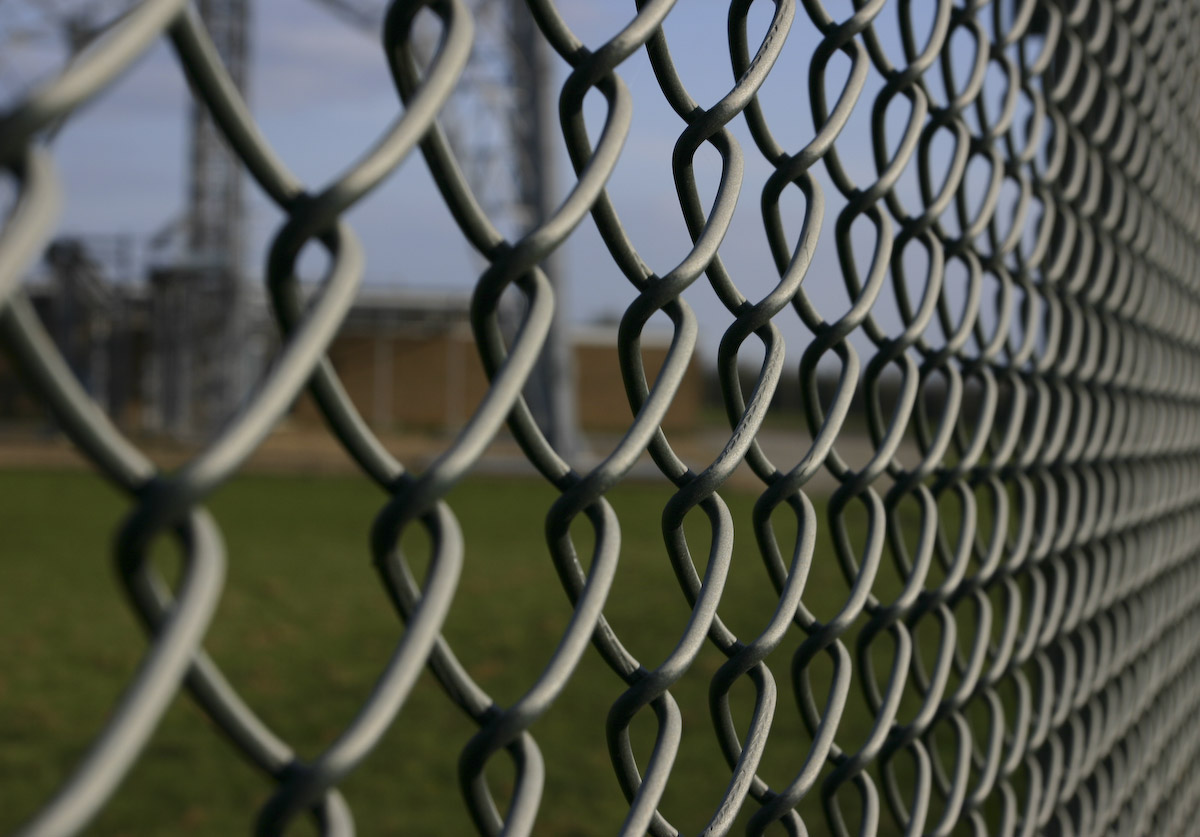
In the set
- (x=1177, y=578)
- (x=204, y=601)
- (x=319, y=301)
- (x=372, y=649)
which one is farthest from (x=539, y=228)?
(x=372, y=649)

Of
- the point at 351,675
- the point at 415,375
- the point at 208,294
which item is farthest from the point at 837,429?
the point at 415,375

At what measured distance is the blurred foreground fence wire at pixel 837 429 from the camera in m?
0.35

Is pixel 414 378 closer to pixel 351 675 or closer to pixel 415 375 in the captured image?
pixel 415 375

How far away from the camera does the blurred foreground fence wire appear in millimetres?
353

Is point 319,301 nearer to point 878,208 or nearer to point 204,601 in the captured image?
point 204,601

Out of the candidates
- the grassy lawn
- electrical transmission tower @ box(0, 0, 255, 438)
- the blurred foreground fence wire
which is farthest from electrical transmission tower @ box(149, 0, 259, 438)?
the blurred foreground fence wire

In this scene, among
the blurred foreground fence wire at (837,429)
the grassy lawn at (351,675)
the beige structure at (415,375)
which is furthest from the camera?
the beige structure at (415,375)

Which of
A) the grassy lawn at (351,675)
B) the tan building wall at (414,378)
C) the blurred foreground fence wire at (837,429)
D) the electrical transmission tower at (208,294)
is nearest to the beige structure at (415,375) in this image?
the tan building wall at (414,378)

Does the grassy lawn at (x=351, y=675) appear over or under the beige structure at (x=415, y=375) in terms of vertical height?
over

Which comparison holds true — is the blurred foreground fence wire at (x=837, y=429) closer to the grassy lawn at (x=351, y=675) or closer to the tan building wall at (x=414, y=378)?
the grassy lawn at (x=351, y=675)

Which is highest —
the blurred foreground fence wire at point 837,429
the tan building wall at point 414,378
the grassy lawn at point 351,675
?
the blurred foreground fence wire at point 837,429

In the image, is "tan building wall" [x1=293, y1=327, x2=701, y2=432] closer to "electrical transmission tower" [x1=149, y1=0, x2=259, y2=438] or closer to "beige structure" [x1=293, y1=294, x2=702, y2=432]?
"beige structure" [x1=293, y1=294, x2=702, y2=432]

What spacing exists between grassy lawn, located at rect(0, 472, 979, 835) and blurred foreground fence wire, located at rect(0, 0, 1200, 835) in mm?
166

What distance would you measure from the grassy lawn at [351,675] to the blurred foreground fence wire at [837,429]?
6.5 inches
